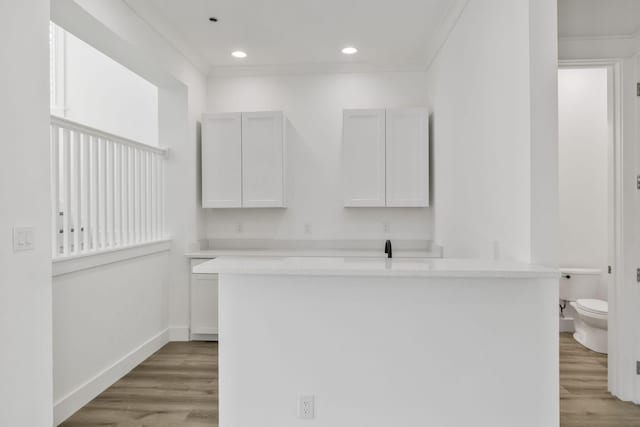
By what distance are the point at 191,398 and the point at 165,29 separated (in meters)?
2.95

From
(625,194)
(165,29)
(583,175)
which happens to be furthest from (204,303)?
(583,175)

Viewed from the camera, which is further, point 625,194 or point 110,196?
point 110,196

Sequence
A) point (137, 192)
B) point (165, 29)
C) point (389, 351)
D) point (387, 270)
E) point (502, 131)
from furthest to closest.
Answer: point (137, 192) < point (165, 29) < point (502, 131) < point (389, 351) < point (387, 270)

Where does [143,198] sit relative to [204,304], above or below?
above

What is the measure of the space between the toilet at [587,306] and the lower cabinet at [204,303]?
316 centimetres

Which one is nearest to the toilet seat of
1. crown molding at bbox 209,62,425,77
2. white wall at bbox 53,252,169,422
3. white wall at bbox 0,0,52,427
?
crown molding at bbox 209,62,425,77

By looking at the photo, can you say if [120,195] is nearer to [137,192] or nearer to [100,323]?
[137,192]

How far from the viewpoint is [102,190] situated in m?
3.13

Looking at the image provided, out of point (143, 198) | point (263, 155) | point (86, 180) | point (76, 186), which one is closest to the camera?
point (76, 186)

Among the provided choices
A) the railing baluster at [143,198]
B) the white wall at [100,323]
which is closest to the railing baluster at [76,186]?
the white wall at [100,323]

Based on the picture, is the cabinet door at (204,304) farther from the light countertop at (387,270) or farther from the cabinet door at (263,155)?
the light countertop at (387,270)

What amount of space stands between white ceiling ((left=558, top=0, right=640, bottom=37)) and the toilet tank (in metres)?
2.31

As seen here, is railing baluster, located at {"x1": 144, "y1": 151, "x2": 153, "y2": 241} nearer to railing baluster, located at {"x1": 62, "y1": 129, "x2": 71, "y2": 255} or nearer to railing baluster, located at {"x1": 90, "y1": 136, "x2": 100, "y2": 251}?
railing baluster, located at {"x1": 90, "y1": 136, "x2": 100, "y2": 251}

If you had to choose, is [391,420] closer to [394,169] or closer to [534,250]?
[534,250]
